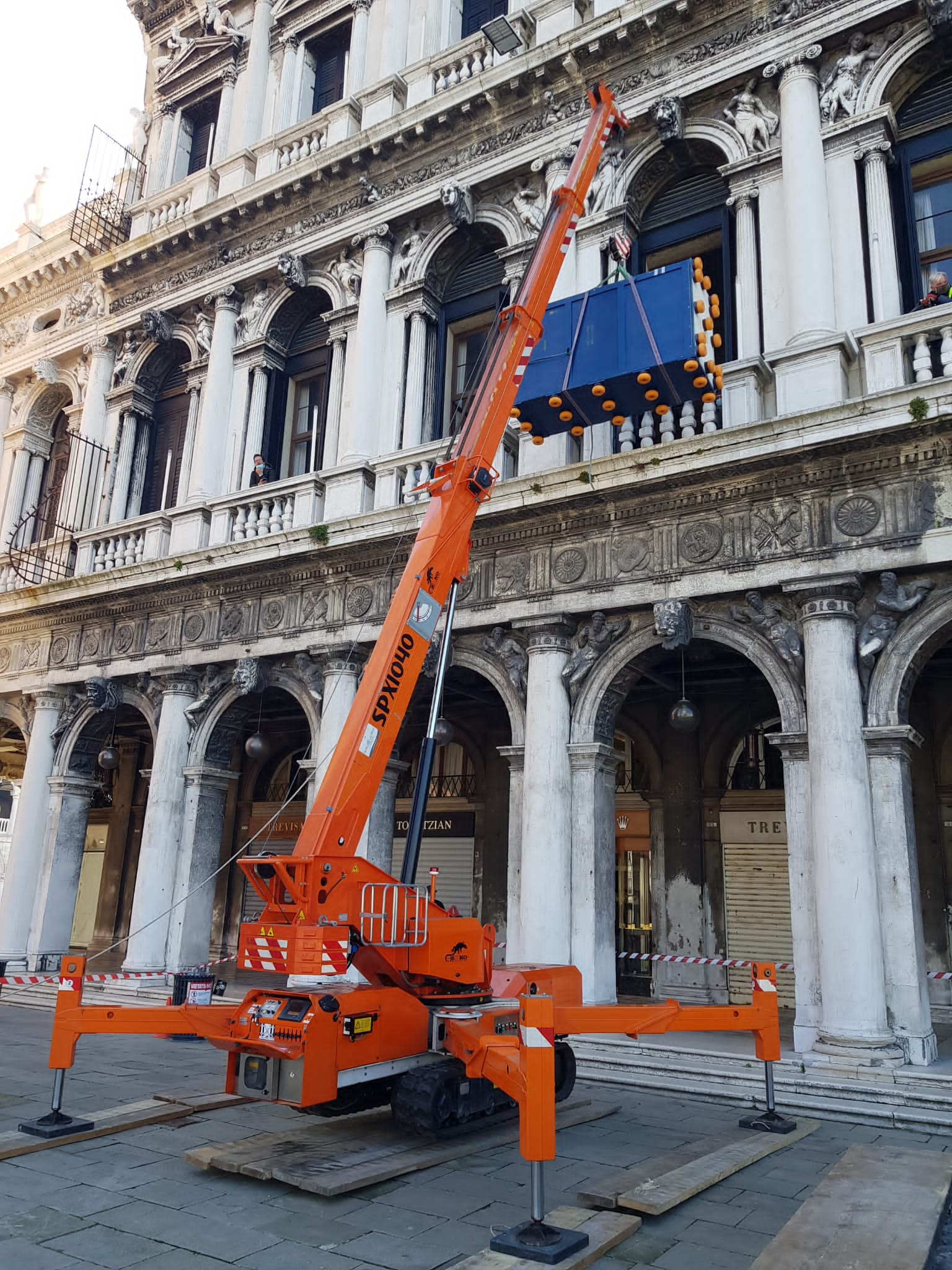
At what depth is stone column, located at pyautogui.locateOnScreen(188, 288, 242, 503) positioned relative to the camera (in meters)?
15.9

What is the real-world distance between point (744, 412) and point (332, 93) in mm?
11700

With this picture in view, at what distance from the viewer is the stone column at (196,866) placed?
14016 millimetres

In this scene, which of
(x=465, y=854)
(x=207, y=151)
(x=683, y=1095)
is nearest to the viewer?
(x=683, y=1095)

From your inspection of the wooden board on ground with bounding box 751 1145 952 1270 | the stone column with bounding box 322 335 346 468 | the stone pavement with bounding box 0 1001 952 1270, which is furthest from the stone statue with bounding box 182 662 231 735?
the wooden board on ground with bounding box 751 1145 952 1270

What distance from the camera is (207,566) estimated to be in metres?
14.6

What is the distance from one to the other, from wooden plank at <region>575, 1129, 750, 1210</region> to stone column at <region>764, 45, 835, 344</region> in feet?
25.4

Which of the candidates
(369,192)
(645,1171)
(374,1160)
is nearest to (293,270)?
(369,192)

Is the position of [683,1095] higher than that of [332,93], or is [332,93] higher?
[332,93]

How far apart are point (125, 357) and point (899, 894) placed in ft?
51.7

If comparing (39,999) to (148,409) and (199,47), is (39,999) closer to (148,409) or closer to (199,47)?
(148,409)

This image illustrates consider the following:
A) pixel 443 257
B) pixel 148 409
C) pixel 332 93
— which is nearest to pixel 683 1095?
pixel 443 257

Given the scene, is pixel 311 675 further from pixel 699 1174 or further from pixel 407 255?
pixel 699 1174

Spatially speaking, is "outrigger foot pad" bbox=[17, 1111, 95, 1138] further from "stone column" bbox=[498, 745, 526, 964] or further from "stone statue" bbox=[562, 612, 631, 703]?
"stone statue" bbox=[562, 612, 631, 703]

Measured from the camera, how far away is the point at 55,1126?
676 centimetres
